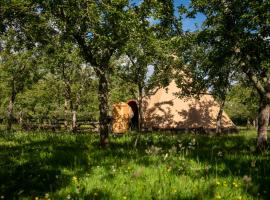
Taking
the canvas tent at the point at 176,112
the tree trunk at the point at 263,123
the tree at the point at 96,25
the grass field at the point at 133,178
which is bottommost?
the grass field at the point at 133,178

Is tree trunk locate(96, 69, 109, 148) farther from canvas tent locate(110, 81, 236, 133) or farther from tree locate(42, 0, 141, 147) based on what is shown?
canvas tent locate(110, 81, 236, 133)

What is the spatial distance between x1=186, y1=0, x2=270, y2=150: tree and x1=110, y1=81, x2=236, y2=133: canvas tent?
72.0 feet

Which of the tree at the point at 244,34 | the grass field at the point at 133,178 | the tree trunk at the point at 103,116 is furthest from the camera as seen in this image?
the tree trunk at the point at 103,116

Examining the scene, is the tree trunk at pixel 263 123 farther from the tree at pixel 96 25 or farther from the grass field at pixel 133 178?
the tree at pixel 96 25

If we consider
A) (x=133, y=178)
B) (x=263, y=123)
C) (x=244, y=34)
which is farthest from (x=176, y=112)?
(x=133, y=178)

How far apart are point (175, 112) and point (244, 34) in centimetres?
2508

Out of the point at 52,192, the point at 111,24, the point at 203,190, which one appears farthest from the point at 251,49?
the point at 52,192

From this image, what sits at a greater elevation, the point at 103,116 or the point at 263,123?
the point at 103,116

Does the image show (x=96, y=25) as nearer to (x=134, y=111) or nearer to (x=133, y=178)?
(x=133, y=178)

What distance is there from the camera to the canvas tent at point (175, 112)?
3734cm

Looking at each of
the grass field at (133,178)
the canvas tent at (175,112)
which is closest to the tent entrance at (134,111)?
the canvas tent at (175,112)

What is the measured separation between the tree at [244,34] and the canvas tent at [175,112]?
2194 centimetres

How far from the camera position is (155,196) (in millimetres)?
6945

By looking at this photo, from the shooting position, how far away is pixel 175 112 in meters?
37.9
